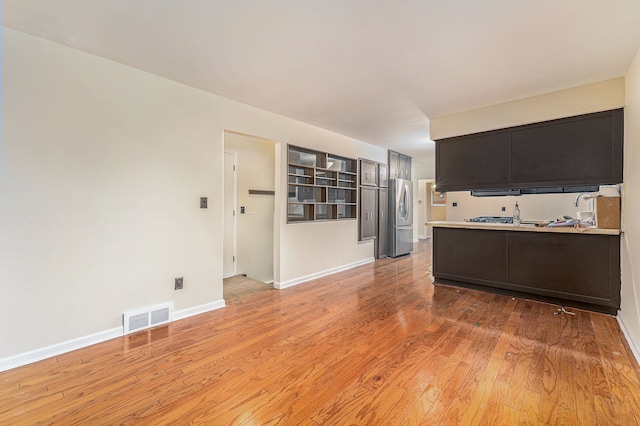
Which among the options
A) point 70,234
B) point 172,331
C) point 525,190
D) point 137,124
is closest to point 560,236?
point 525,190

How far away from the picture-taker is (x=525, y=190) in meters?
3.60

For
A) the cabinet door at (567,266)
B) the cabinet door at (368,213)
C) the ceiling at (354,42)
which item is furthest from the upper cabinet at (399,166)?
the cabinet door at (567,266)

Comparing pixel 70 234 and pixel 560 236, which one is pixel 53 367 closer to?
pixel 70 234

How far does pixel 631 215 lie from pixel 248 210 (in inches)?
181

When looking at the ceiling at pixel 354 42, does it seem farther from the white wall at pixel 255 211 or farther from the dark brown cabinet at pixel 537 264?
the dark brown cabinet at pixel 537 264

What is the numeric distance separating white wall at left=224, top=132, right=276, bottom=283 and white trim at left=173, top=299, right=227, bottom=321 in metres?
1.53

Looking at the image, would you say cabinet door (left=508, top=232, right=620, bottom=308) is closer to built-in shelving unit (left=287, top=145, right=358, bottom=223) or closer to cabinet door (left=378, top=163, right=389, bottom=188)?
built-in shelving unit (left=287, top=145, right=358, bottom=223)

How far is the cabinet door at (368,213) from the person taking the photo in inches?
213

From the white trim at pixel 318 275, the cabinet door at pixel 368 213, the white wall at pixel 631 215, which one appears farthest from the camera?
the cabinet door at pixel 368 213

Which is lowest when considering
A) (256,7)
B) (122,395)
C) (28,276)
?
(122,395)

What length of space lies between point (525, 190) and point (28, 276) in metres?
5.18

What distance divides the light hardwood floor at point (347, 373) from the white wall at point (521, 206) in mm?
3463

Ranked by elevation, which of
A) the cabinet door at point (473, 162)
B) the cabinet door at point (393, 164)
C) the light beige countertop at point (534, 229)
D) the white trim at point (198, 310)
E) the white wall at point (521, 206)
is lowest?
the white trim at point (198, 310)

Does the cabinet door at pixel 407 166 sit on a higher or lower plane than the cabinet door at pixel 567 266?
higher
